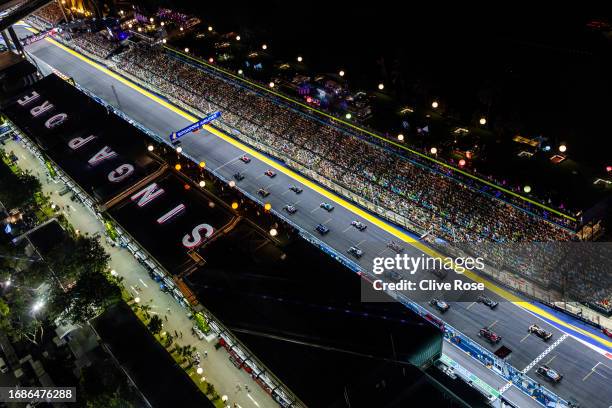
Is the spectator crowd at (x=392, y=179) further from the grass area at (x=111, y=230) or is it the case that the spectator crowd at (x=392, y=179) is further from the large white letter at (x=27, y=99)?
the grass area at (x=111, y=230)

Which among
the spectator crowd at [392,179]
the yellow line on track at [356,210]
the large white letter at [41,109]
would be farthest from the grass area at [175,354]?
the large white letter at [41,109]

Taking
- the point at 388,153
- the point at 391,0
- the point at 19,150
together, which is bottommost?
the point at 19,150

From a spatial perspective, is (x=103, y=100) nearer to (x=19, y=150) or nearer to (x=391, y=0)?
(x=19, y=150)

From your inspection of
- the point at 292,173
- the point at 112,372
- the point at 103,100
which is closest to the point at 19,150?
the point at 103,100

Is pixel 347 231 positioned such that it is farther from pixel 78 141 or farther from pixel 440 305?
pixel 78 141

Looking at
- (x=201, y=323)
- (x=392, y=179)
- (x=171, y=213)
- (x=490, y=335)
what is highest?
(x=171, y=213)

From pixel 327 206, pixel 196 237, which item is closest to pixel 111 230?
pixel 196 237
